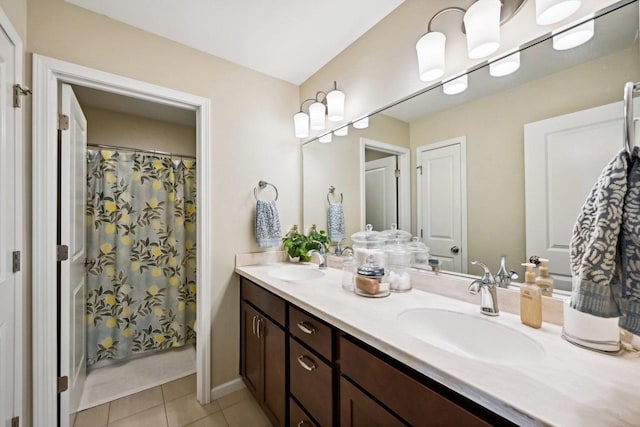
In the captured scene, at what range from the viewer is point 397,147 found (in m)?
1.52

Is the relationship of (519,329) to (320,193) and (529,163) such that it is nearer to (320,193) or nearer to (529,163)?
(529,163)

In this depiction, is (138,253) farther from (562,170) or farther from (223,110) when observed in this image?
(562,170)

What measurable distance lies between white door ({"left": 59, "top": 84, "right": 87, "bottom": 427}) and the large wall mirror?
67.4 inches

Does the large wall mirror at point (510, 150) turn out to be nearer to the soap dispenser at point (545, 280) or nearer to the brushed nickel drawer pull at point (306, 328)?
the soap dispenser at point (545, 280)

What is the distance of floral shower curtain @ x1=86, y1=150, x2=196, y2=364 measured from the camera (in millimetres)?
2232

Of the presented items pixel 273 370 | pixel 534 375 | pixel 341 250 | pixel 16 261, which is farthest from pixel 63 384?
pixel 534 375

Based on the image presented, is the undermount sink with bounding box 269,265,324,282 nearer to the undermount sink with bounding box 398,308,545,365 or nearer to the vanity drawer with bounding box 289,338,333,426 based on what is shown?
the vanity drawer with bounding box 289,338,333,426

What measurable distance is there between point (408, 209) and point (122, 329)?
2523 millimetres

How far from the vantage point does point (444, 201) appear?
→ 4.30ft

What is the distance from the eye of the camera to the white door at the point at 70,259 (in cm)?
144

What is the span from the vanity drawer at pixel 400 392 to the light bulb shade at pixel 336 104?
141 centimetres

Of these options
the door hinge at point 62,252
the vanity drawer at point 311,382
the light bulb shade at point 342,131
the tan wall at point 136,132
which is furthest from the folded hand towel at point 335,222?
the tan wall at point 136,132

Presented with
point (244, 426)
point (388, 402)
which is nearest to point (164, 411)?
point (244, 426)

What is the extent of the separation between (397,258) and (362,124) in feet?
2.92
